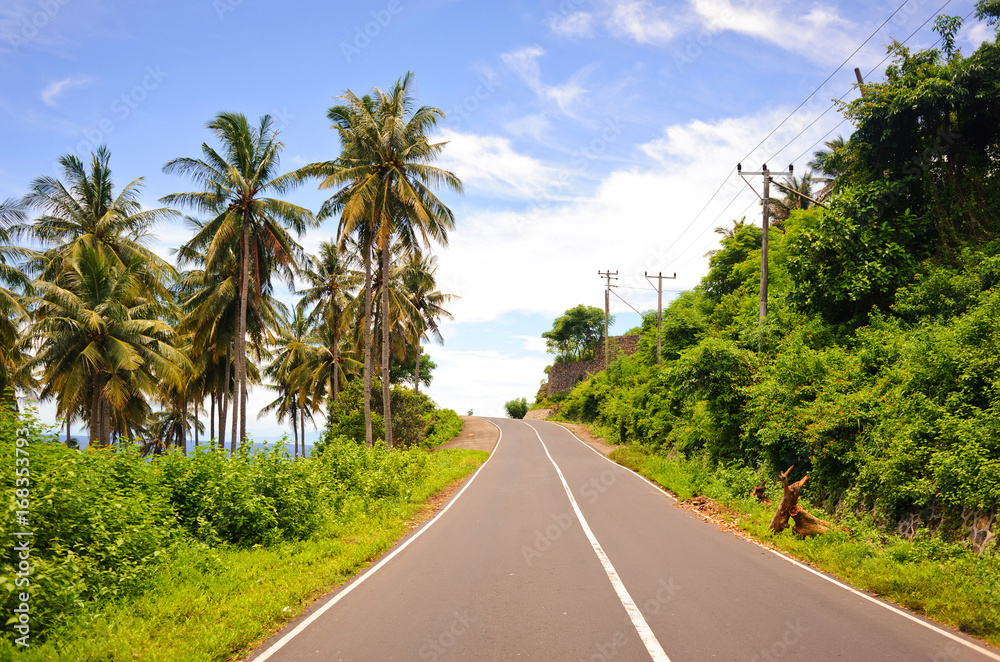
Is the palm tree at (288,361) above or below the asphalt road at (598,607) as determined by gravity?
above

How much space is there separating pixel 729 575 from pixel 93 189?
31235 mm

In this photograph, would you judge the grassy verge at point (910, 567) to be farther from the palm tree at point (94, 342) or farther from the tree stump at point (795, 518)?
the palm tree at point (94, 342)

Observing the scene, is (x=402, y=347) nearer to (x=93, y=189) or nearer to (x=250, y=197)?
(x=250, y=197)

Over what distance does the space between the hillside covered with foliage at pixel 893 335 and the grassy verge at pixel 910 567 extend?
559 mm

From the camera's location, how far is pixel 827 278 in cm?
1592

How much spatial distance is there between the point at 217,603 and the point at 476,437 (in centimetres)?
3773

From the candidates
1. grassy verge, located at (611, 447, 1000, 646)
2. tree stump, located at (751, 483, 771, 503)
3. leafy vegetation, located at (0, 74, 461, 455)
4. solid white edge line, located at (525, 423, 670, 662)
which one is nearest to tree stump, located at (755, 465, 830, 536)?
grassy verge, located at (611, 447, 1000, 646)

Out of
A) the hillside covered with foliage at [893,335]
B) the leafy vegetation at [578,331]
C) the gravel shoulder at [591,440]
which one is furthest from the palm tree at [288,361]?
the leafy vegetation at [578,331]

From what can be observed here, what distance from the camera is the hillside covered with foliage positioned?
30.2 feet

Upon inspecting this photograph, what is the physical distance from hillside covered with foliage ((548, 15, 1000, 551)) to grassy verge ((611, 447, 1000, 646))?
559mm

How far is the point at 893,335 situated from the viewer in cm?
1289

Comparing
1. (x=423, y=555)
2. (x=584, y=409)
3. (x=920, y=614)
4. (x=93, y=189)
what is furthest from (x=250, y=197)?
(x=584, y=409)

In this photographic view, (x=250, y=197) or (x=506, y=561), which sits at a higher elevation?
(x=250, y=197)

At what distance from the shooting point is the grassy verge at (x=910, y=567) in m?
6.05
